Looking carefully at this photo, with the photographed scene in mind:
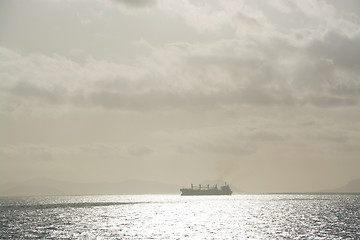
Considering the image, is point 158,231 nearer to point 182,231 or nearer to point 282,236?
point 182,231

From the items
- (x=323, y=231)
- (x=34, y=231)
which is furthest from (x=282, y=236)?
→ (x=34, y=231)

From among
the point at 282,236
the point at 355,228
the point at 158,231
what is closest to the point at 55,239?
the point at 158,231

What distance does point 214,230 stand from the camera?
92.6 m

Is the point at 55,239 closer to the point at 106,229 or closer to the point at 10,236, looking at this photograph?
the point at 10,236

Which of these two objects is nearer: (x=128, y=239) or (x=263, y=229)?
(x=128, y=239)

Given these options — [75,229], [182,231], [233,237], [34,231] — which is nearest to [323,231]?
[233,237]

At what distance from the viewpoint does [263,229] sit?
93.9 m

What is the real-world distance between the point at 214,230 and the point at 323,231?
21734 millimetres

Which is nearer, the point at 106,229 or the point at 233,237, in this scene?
the point at 233,237

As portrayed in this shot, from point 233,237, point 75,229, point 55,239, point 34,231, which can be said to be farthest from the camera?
point 75,229

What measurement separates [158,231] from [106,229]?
1112 cm

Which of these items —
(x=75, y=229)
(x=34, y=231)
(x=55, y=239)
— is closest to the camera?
(x=55, y=239)

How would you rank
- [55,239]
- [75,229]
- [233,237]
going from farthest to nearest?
1. [75,229]
2. [233,237]
3. [55,239]

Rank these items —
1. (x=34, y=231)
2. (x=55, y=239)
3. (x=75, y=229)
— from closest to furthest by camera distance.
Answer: (x=55, y=239) < (x=34, y=231) < (x=75, y=229)
